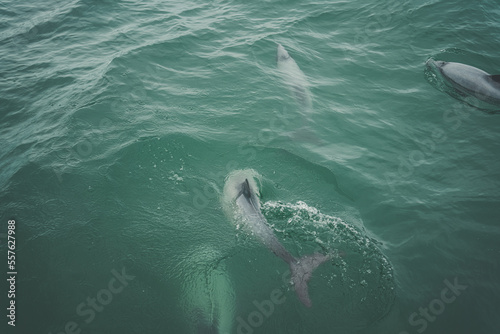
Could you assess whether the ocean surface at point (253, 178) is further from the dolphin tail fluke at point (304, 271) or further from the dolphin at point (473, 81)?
the dolphin at point (473, 81)

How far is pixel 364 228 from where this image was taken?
7.55 meters

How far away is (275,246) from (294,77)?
26.6ft

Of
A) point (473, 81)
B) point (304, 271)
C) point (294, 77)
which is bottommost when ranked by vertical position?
point (304, 271)

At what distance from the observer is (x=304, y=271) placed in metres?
6.59

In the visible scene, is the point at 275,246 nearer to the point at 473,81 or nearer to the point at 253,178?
the point at 253,178

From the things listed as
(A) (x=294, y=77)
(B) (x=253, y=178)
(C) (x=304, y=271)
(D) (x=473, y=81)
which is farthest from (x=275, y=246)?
(D) (x=473, y=81)

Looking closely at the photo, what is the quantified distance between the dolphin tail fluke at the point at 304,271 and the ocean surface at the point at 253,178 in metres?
0.15

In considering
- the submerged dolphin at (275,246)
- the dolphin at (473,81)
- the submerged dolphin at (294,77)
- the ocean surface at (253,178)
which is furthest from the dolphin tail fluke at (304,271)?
the dolphin at (473,81)

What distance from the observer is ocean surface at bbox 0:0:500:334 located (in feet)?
20.3

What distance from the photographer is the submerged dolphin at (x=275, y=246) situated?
253 inches

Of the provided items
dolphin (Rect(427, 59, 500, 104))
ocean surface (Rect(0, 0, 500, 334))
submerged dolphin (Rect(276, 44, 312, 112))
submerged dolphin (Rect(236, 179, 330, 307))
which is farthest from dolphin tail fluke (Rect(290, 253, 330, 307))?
dolphin (Rect(427, 59, 500, 104))

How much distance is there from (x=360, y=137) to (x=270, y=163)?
3.29 meters

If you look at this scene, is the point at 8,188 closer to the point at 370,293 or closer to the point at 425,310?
the point at 370,293

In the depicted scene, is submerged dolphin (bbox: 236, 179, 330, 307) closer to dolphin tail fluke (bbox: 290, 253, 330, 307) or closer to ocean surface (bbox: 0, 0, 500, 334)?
dolphin tail fluke (bbox: 290, 253, 330, 307)
